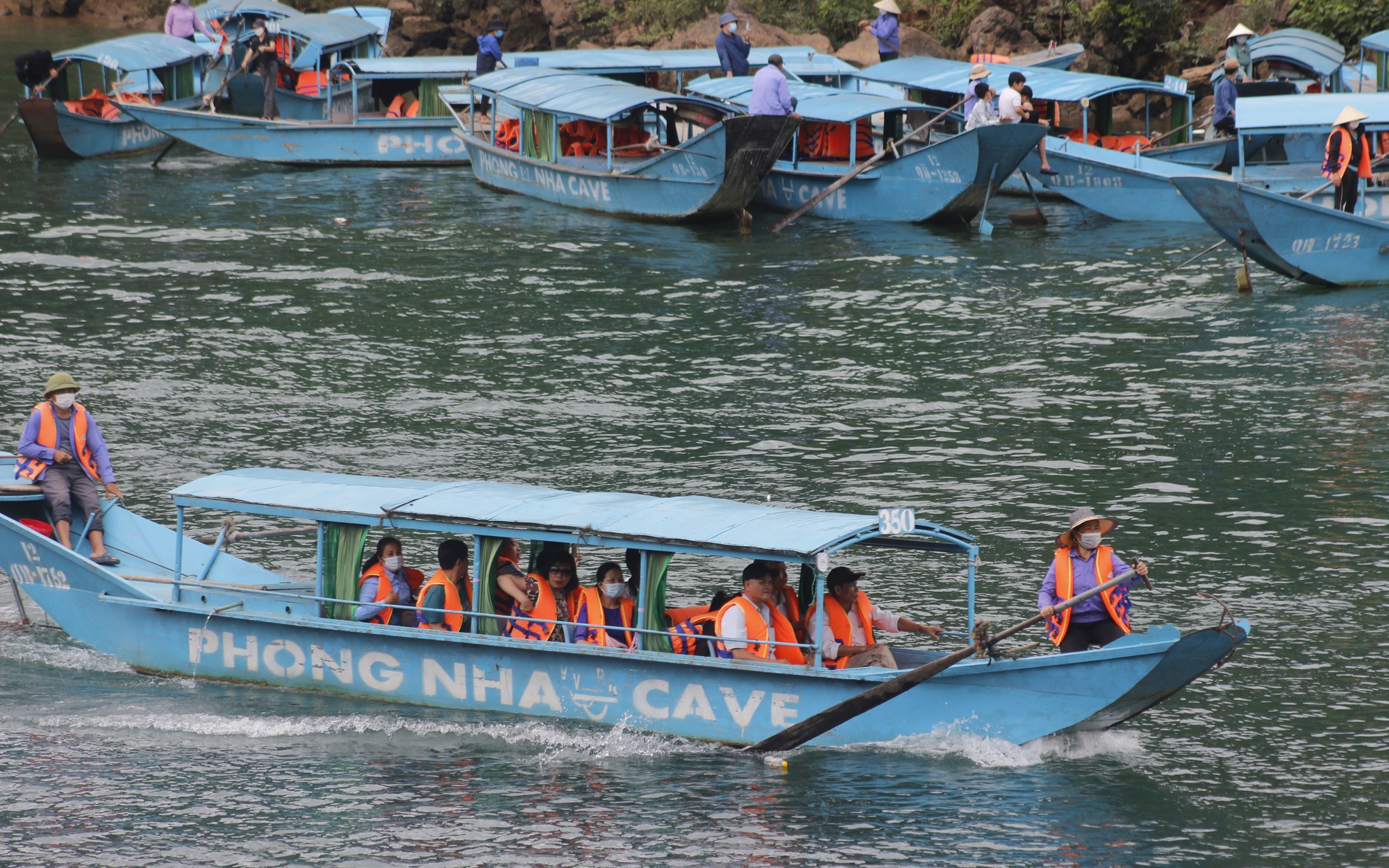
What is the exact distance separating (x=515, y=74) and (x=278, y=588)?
1913 centimetres

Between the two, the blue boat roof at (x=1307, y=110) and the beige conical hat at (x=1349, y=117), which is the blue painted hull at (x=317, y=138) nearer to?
the blue boat roof at (x=1307, y=110)

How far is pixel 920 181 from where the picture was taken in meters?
27.5

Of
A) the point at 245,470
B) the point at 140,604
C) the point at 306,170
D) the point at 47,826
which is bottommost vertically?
the point at 47,826

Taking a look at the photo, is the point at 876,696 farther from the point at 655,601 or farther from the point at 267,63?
the point at 267,63

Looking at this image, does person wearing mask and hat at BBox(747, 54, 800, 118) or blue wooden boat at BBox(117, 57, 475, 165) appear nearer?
person wearing mask and hat at BBox(747, 54, 800, 118)

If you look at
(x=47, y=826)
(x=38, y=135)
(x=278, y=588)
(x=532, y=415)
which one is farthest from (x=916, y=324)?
(x=38, y=135)

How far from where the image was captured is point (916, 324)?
71.9 feet

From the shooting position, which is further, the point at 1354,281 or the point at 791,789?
the point at 1354,281

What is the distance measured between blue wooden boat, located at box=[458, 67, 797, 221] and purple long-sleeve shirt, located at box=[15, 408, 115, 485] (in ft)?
47.3

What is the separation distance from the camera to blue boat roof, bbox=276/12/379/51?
37062mm

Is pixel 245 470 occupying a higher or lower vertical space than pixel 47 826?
higher

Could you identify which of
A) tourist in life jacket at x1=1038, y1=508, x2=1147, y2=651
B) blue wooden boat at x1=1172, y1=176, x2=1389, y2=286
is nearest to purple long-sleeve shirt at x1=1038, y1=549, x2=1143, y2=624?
tourist in life jacket at x1=1038, y1=508, x2=1147, y2=651

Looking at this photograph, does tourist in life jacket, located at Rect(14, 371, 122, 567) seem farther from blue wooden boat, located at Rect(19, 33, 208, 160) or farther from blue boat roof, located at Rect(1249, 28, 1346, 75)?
blue boat roof, located at Rect(1249, 28, 1346, 75)

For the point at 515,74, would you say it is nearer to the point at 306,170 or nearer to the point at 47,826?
the point at 306,170
